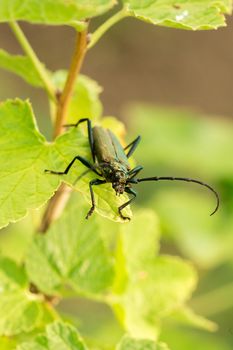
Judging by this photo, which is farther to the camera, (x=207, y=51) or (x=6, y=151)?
(x=207, y=51)

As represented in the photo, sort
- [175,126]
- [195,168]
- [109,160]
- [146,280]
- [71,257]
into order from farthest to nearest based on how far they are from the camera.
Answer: [175,126] < [195,168] < [146,280] < [109,160] < [71,257]

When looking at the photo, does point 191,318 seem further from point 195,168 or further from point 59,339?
point 195,168

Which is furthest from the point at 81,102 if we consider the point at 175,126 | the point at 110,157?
the point at 175,126

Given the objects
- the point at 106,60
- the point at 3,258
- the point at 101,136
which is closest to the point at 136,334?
the point at 3,258

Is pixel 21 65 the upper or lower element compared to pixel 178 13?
lower

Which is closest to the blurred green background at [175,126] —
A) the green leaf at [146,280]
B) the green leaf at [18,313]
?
the green leaf at [146,280]

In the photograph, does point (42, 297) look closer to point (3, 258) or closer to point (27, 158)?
point (3, 258)

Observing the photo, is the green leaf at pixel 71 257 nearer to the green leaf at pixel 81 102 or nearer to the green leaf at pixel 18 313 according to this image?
the green leaf at pixel 18 313
